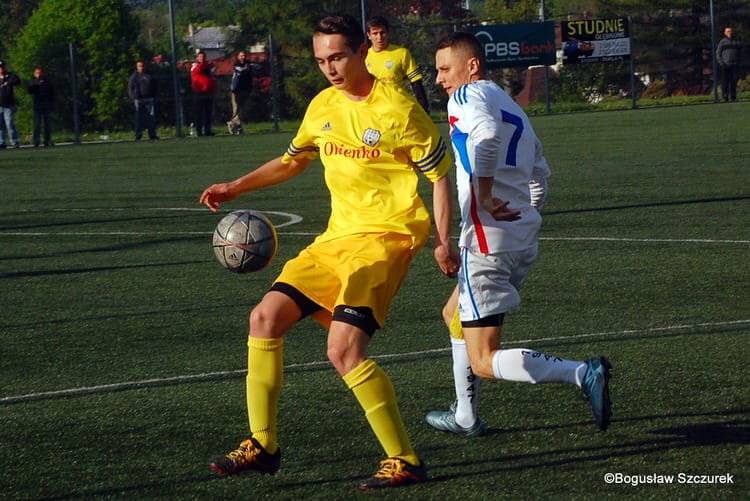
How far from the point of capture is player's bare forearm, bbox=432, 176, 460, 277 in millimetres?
5262

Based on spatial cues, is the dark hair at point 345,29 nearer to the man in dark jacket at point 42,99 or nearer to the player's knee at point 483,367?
the player's knee at point 483,367

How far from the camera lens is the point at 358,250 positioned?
5.25m

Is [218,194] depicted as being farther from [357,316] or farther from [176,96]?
[176,96]

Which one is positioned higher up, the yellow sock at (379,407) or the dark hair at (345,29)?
the dark hair at (345,29)

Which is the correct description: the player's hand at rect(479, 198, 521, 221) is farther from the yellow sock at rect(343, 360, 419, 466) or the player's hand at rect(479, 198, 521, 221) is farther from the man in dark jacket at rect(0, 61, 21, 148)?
the man in dark jacket at rect(0, 61, 21, 148)

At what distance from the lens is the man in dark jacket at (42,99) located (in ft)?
102

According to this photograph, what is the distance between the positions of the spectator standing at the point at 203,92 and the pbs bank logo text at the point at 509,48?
7168 mm

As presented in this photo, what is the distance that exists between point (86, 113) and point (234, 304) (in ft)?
92.4

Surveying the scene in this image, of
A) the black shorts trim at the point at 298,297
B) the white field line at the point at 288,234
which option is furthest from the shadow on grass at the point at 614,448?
the white field line at the point at 288,234

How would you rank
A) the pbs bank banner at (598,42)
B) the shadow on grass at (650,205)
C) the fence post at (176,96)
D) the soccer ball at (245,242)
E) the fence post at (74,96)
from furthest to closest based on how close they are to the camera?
the pbs bank banner at (598,42) → the fence post at (176,96) → the fence post at (74,96) → the shadow on grass at (650,205) → the soccer ball at (245,242)

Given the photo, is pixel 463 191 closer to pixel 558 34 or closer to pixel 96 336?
pixel 96 336

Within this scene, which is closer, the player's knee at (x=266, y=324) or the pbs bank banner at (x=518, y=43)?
the player's knee at (x=266, y=324)

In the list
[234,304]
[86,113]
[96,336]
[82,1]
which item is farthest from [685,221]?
[82,1]

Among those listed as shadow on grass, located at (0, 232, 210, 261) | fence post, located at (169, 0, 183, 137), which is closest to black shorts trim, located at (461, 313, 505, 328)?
shadow on grass, located at (0, 232, 210, 261)
